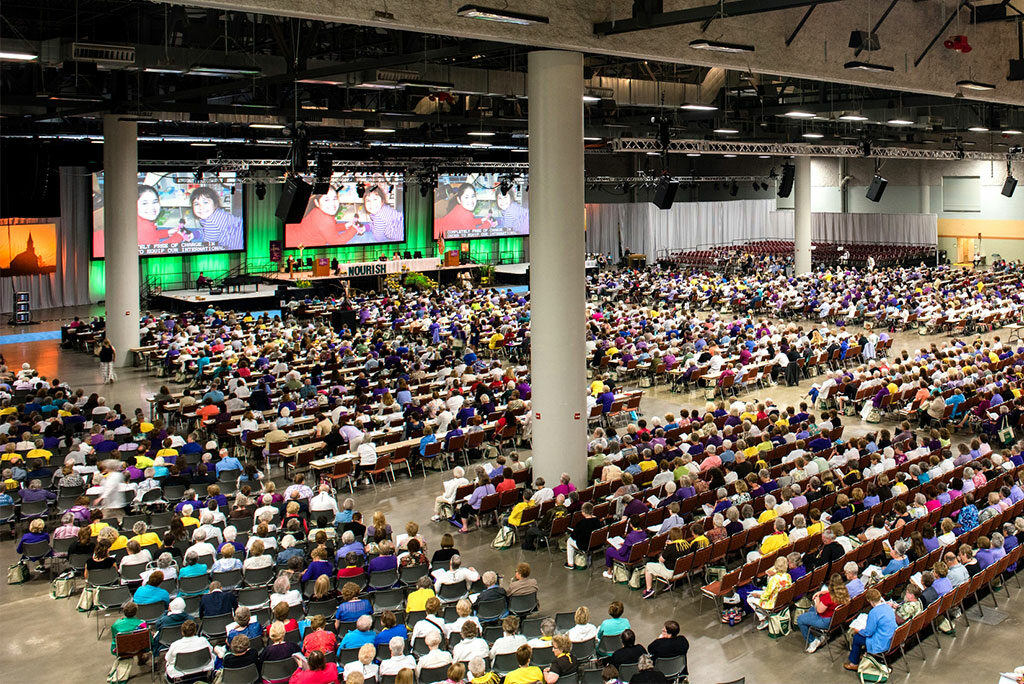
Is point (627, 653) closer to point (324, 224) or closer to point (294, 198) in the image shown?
point (294, 198)

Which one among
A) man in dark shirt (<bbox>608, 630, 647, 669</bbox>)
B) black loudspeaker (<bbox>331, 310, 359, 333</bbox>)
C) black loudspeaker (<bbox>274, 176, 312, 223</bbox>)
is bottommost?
man in dark shirt (<bbox>608, 630, 647, 669</bbox>)

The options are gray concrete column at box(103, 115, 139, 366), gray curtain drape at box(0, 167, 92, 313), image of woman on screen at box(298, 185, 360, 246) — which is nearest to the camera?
gray concrete column at box(103, 115, 139, 366)

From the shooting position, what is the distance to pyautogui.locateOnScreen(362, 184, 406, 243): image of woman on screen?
47.2 m

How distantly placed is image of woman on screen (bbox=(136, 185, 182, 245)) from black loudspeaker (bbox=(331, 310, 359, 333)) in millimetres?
10941

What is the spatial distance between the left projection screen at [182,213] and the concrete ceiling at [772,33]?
91.6ft

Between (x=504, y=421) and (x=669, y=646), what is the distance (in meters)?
9.73

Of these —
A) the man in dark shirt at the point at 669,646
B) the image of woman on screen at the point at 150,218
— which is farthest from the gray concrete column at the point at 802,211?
the man in dark shirt at the point at 669,646

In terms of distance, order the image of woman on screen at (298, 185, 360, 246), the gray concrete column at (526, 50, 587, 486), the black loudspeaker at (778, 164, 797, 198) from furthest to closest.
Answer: the image of woman on screen at (298, 185, 360, 246)
the black loudspeaker at (778, 164, 797, 198)
the gray concrete column at (526, 50, 587, 486)

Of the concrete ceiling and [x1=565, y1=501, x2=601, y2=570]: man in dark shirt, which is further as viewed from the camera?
[x1=565, y1=501, x2=601, y2=570]: man in dark shirt

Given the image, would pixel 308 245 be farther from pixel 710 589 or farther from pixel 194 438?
pixel 710 589

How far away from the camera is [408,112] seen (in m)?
28.4

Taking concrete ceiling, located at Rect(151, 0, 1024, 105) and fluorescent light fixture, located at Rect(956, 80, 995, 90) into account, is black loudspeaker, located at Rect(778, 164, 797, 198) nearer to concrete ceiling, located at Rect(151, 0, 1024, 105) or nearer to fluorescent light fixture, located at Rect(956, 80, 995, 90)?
concrete ceiling, located at Rect(151, 0, 1024, 105)

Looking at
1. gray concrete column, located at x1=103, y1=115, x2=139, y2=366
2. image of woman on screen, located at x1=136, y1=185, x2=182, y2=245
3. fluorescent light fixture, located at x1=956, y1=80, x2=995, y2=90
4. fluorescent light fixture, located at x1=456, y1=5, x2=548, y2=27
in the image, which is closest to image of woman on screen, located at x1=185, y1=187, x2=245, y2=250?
image of woman on screen, located at x1=136, y1=185, x2=182, y2=245

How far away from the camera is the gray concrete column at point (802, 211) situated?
44.4 meters
